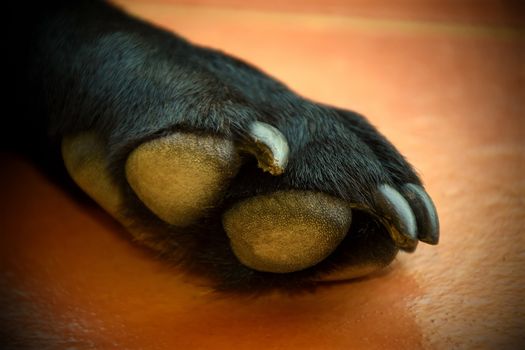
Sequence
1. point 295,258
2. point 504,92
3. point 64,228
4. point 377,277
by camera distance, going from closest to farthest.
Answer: point 295,258 → point 377,277 → point 64,228 → point 504,92

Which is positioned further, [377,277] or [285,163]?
[377,277]

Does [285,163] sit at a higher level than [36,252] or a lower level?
higher

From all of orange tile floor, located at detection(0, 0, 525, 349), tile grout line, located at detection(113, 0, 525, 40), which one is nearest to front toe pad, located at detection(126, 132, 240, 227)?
orange tile floor, located at detection(0, 0, 525, 349)

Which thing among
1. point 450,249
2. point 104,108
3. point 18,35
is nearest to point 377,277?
point 450,249

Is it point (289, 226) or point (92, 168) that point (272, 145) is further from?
point (92, 168)

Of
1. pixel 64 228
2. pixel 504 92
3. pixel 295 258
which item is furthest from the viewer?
pixel 504 92

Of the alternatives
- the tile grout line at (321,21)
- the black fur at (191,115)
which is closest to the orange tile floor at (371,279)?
the black fur at (191,115)

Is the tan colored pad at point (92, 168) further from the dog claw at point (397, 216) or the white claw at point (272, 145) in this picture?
the dog claw at point (397, 216)

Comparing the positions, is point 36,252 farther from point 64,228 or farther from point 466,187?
point 466,187

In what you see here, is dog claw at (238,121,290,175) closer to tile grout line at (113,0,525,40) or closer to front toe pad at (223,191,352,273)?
front toe pad at (223,191,352,273)
